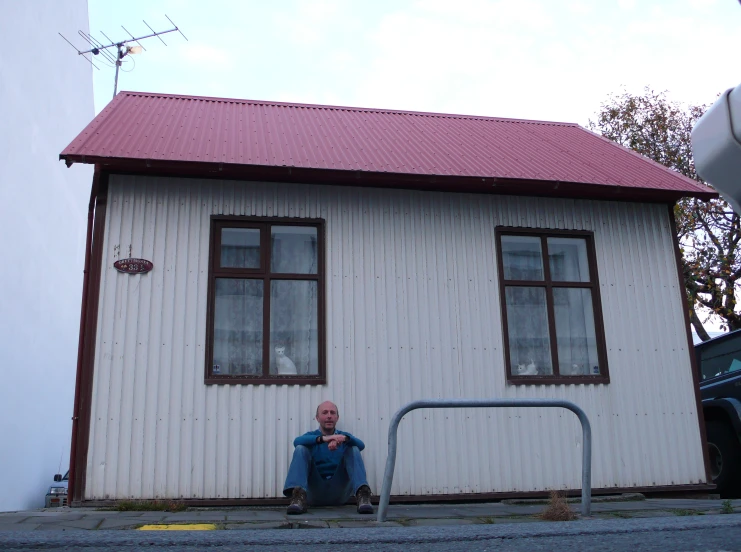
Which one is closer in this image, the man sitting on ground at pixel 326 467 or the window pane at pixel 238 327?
the man sitting on ground at pixel 326 467

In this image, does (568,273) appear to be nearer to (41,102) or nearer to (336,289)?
(336,289)

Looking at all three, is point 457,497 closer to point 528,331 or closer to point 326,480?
point 326,480

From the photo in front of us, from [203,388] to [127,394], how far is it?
28.0 inches

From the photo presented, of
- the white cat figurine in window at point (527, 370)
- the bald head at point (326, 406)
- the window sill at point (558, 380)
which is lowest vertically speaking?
the bald head at point (326, 406)

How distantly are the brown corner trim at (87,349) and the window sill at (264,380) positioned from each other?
1.12 m

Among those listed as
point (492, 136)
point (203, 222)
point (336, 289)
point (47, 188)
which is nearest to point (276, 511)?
point (336, 289)

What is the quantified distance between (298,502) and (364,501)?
1.84ft

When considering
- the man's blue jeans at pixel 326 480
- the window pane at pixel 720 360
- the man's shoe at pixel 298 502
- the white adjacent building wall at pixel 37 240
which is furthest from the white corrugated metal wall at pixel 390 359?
the white adjacent building wall at pixel 37 240

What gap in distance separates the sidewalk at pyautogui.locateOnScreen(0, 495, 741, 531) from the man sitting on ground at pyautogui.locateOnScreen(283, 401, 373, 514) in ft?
0.60

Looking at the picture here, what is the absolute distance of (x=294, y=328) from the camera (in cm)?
798

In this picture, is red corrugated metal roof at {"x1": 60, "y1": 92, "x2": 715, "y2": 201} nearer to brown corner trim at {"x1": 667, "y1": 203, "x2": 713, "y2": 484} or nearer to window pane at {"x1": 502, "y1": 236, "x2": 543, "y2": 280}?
brown corner trim at {"x1": 667, "y1": 203, "x2": 713, "y2": 484}

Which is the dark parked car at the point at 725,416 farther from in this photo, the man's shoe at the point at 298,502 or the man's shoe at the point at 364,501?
the man's shoe at the point at 298,502

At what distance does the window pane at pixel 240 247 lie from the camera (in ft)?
26.3

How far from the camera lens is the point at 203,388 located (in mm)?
7504
